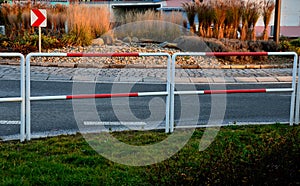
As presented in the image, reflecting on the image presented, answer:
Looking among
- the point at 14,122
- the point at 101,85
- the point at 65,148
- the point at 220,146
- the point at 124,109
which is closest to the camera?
the point at 220,146

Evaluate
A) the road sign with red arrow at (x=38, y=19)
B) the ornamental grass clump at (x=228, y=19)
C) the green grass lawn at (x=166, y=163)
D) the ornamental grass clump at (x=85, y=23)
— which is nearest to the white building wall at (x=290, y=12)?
the ornamental grass clump at (x=228, y=19)

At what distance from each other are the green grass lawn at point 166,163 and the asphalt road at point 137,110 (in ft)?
3.60

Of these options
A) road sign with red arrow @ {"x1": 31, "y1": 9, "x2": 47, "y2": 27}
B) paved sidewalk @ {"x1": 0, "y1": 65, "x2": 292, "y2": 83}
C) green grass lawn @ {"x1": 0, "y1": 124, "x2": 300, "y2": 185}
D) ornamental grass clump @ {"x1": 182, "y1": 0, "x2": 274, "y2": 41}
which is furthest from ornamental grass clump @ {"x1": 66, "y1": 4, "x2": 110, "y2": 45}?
green grass lawn @ {"x1": 0, "y1": 124, "x2": 300, "y2": 185}

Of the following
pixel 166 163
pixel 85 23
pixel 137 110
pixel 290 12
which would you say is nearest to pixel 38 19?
pixel 85 23

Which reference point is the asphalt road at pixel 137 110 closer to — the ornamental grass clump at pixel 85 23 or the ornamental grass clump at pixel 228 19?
the ornamental grass clump at pixel 85 23

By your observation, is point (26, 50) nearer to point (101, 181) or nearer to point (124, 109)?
point (124, 109)

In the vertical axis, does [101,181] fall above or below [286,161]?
below

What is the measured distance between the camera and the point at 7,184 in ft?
17.4

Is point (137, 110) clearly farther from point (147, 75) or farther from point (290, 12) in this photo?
point (290, 12)

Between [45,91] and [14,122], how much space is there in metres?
3.94

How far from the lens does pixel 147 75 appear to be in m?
15.8

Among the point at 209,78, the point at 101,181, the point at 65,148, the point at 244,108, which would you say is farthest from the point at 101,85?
the point at 101,181

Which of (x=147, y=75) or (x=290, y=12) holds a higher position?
(x=290, y=12)

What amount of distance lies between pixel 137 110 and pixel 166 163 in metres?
4.50
